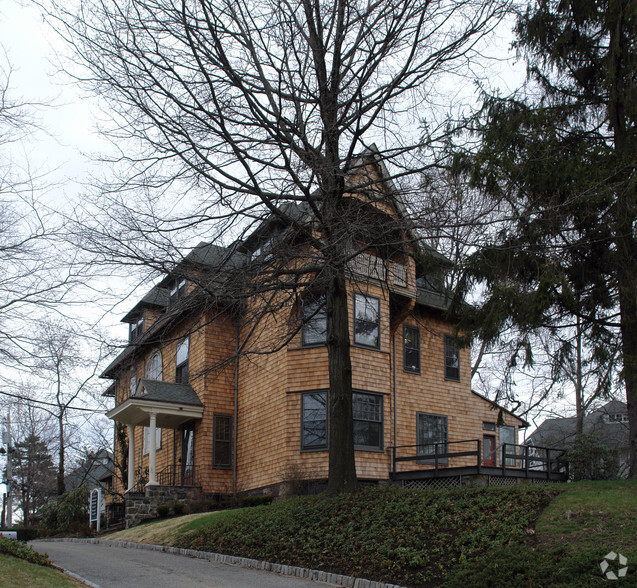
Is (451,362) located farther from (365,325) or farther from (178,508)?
(178,508)

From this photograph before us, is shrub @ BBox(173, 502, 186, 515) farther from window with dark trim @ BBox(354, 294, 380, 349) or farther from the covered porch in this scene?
window with dark trim @ BBox(354, 294, 380, 349)

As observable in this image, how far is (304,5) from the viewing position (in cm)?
1312

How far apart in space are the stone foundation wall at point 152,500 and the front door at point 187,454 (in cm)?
109

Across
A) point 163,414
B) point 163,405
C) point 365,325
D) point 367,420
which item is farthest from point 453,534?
point 163,414

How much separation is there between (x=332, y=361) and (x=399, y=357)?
294 inches

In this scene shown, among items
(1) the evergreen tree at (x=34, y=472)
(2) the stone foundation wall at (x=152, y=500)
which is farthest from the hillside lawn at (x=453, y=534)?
(1) the evergreen tree at (x=34, y=472)

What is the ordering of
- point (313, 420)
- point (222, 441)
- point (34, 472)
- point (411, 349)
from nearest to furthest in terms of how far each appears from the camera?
point (313, 420)
point (411, 349)
point (222, 441)
point (34, 472)

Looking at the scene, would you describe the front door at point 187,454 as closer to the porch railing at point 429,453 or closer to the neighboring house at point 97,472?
the porch railing at point 429,453

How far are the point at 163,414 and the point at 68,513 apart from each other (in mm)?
6760

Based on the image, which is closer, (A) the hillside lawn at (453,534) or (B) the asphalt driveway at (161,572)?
(A) the hillside lawn at (453,534)

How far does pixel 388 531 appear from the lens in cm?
1080

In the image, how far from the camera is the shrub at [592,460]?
2016 centimetres

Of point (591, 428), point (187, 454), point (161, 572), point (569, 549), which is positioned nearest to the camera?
point (569, 549)

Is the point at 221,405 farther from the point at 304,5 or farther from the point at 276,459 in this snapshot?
the point at 304,5
